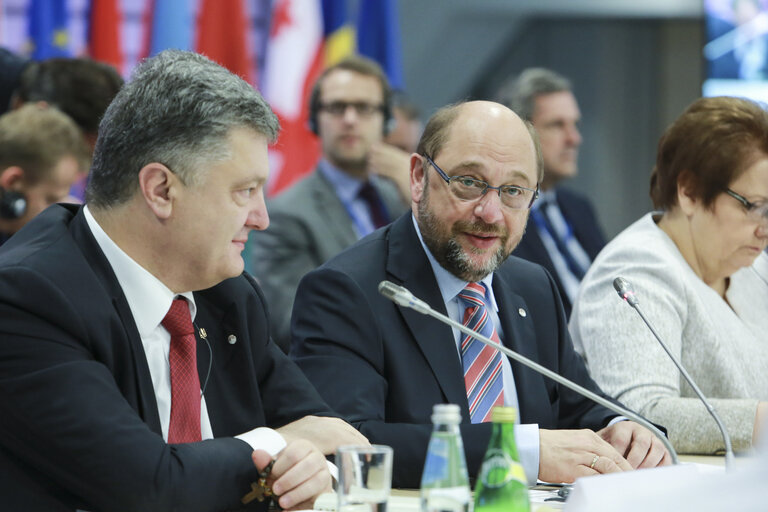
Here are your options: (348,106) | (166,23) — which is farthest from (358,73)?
(166,23)

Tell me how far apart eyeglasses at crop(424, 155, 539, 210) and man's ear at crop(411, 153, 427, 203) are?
8cm

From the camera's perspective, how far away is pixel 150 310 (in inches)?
74.0

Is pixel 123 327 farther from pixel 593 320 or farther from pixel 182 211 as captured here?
pixel 593 320

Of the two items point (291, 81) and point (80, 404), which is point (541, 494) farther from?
point (291, 81)

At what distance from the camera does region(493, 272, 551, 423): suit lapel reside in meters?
2.34

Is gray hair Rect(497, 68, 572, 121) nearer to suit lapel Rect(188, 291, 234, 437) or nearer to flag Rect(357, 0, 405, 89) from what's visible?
flag Rect(357, 0, 405, 89)

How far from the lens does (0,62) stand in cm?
394

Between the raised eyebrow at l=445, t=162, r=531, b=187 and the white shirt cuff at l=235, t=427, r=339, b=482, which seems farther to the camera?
the raised eyebrow at l=445, t=162, r=531, b=187

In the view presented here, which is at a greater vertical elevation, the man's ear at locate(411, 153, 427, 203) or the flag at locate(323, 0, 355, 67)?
the flag at locate(323, 0, 355, 67)

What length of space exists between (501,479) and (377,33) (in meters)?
4.63

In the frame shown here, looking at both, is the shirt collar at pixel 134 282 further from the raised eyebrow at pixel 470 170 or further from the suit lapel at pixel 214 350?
the raised eyebrow at pixel 470 170

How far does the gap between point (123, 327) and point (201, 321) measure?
0.84 feet

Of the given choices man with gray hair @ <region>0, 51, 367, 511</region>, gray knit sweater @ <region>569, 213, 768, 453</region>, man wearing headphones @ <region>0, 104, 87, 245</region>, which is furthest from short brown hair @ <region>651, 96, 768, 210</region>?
man wearing headphones @ <region>0, 104, 87, 245</region>

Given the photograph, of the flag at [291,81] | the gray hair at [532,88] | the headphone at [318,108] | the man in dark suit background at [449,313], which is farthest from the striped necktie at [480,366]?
the flag at [291,81]
